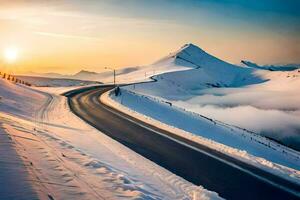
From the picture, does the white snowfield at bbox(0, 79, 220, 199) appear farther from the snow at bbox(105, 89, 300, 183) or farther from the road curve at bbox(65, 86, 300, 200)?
the snow at bbox(105, 89, 300, 183)

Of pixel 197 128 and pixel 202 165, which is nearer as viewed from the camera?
pixel 202 165

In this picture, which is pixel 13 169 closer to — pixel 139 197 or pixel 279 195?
pixel 139 197

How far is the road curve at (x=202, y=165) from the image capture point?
602 inches

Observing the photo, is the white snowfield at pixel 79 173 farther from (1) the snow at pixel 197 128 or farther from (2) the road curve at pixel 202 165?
(1) the snow at pixel 197 128

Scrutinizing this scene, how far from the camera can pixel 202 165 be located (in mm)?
19031

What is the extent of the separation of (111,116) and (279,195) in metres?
24.3

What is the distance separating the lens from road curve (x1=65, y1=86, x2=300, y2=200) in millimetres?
15297

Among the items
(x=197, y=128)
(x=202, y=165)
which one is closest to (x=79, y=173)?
(x=202, y=165)

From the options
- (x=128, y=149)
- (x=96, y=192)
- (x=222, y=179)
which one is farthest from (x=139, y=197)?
(x=128, y=149)

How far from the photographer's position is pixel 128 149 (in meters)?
22.2

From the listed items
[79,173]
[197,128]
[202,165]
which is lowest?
[197,128]

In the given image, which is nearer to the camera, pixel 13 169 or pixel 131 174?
pixel 13 169

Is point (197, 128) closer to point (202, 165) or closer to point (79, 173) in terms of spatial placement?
point (202, 165)

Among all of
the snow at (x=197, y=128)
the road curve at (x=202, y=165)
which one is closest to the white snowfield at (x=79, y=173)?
the road curve at (x=202, y=165)
